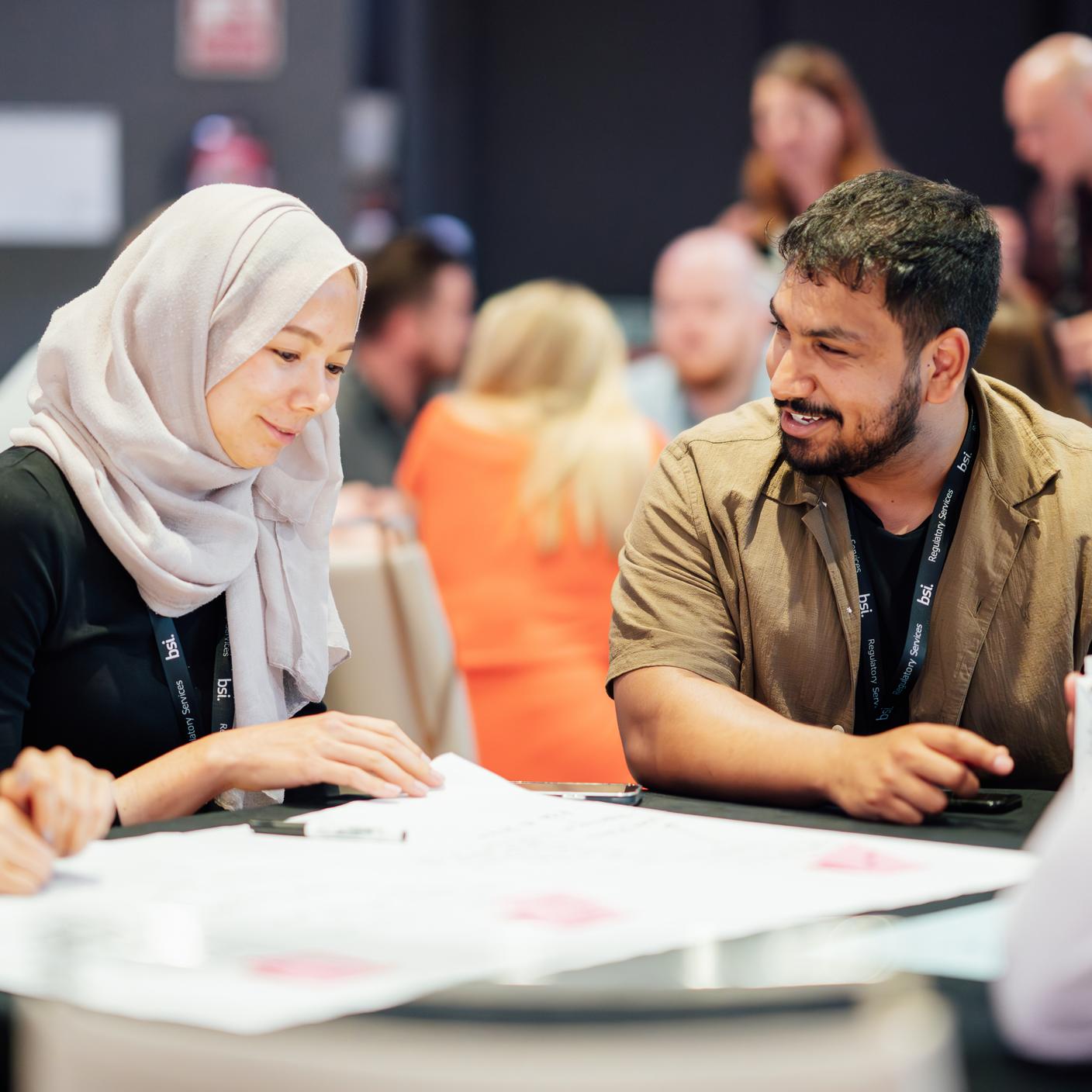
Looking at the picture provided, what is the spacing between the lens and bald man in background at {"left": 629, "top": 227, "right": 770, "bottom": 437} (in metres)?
4.58

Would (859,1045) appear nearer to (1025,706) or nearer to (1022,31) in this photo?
(1025,706)

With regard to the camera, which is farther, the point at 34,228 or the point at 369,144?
the point at 369,144

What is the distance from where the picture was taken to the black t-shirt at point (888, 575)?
80.9 inches

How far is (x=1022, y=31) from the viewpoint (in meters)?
7.85

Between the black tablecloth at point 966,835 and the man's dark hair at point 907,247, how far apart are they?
67 cm

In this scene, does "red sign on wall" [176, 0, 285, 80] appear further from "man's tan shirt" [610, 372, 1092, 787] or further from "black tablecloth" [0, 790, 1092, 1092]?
"black tablecloth" [0, 790, 1092, 1092]

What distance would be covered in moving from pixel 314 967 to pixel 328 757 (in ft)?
2.10

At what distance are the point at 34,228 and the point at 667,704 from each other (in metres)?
3.83

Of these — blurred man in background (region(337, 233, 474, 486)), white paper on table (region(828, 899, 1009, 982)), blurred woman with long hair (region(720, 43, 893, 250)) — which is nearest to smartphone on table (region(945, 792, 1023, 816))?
white paper on table (region(828, 899, 1009, 982))

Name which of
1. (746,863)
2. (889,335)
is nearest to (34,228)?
(889,335)

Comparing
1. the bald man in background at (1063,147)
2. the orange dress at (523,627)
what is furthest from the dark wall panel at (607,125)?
the orange dress at (523,627)

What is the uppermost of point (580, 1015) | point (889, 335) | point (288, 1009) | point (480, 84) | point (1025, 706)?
point (480, 84)

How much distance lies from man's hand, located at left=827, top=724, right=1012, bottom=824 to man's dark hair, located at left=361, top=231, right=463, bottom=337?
3953mm

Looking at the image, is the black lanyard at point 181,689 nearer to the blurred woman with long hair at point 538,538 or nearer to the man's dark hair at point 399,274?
the blurred woman with long hair at point 538,538
